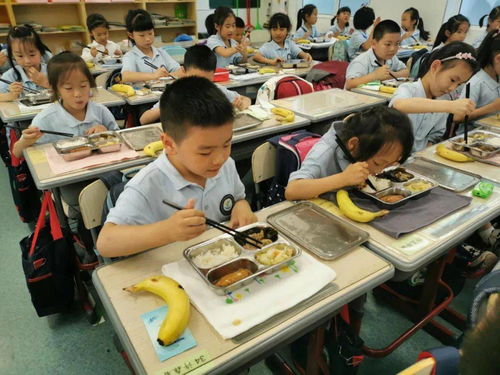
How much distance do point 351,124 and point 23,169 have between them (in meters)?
1.97

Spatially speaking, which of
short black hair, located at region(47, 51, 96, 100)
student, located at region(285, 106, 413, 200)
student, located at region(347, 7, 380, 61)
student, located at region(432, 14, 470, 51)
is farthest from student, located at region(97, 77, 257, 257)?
student, located at region(347, 7, 380, 61)

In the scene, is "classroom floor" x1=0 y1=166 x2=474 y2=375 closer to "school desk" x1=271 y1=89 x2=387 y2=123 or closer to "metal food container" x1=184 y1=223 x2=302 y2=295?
"metal food container" x1=184 y1=223 x2=302 y2=295

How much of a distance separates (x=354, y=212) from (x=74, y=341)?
1.37 m

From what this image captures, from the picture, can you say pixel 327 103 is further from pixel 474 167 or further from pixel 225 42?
pixel 225 42

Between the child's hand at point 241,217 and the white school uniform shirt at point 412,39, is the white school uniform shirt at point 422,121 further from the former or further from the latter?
the white school uniform shirt at point 412,39

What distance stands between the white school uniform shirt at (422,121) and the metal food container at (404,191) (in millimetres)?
739

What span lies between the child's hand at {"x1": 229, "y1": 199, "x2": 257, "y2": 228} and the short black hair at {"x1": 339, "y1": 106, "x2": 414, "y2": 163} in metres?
0.46

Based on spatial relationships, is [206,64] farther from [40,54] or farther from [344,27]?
[344,27]

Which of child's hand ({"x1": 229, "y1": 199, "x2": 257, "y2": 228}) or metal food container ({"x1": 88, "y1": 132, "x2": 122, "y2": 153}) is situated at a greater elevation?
metal food container ({"x1": 88, "y1": 132, "x2": 122, "y2": 153})

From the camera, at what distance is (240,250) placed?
39.2 inches

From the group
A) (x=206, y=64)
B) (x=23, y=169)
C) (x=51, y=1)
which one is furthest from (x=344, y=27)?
(x=23, y=169)

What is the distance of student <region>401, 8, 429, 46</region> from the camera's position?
576 centimetres

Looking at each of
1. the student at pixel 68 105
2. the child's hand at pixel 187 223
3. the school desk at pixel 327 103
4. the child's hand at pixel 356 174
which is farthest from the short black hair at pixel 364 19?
the child's hand at pixel 187 223

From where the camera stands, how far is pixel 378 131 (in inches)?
49.8
